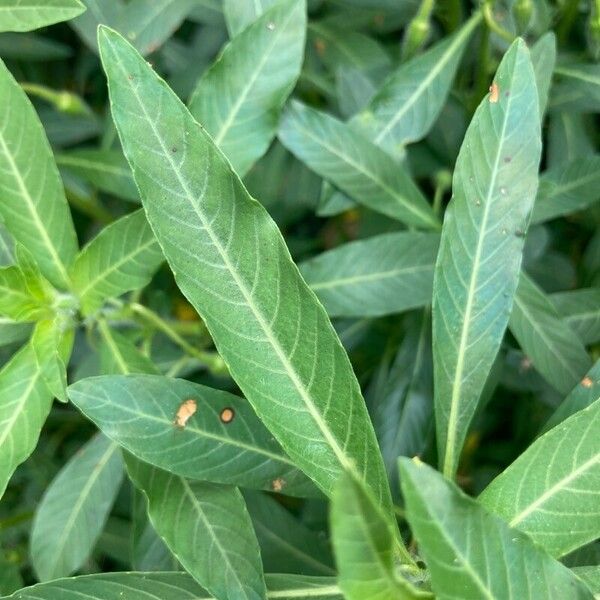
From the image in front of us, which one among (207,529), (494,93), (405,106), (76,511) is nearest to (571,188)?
(405,106)

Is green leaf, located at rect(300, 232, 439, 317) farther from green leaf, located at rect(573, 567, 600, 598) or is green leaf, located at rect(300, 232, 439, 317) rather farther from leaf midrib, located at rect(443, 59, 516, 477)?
green leaf, located at rect(573, 567, 600, 598)

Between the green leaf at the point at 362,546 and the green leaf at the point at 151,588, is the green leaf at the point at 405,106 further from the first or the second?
the green leaf at the point at 362,546

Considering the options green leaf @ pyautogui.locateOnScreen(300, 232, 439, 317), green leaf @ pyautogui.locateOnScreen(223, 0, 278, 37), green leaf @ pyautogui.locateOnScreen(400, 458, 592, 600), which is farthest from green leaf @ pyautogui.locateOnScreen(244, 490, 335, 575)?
green leaf @ pyautogui.locateOnScreen(223, 0, 278, 37)

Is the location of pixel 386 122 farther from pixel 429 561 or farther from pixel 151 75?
pixel 429 561

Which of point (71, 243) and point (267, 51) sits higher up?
point (267, 51)

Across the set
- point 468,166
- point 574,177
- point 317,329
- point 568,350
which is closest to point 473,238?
point 468,166

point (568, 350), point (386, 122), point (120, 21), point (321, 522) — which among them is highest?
point (120, 21)

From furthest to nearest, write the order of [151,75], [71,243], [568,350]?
1. [568,350]
2. [71,243]
3. [151,75]
